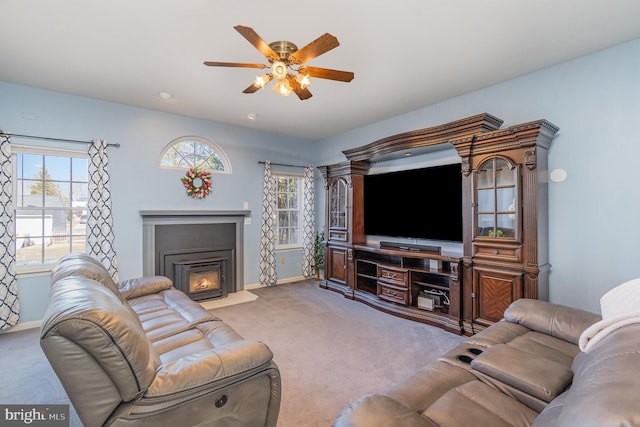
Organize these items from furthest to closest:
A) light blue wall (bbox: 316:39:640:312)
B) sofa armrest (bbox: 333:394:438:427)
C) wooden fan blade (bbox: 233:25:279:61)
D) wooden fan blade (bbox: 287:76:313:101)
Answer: light blue wall (bbox: 316:39:640:312)
wooden fan blade (bbox: 287:76:313:101)
wooden fan blade (bbox: 233:25:279:61)
sofa armrest (bbox: 333:394:438:427)

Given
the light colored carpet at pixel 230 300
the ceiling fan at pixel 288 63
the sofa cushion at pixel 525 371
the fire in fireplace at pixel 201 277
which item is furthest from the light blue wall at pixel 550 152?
the ceiling fan at pixel 288 63

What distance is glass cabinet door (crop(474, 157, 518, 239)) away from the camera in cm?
294

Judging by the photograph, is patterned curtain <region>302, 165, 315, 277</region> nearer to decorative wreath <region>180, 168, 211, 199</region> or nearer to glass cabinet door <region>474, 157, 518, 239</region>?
decorative wreath <region>180, 168, 211, 199</region>

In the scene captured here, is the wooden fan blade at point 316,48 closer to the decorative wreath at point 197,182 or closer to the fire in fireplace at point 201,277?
the decorative wreath at point 197,182

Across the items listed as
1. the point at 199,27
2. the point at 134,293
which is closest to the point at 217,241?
the point at 134,293

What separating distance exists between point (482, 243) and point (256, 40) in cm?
287

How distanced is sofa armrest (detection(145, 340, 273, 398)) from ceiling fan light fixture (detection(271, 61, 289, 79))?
1814 mm

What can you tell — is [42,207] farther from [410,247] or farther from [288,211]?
[410,247]

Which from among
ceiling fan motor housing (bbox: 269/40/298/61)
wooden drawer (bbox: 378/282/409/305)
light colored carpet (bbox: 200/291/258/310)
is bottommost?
light colored carpet (bbox: 200/291/258/310)

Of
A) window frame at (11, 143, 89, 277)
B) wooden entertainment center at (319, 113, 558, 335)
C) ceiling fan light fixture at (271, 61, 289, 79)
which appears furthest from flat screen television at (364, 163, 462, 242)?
window frame at (11, 143, 89, 277)

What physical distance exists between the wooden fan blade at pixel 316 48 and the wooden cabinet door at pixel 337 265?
126 inches

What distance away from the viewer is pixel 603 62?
2703 millimetres

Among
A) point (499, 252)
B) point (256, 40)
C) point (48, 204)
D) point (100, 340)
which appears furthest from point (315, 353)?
point (48, 204)

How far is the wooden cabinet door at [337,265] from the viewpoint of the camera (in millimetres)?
4781
